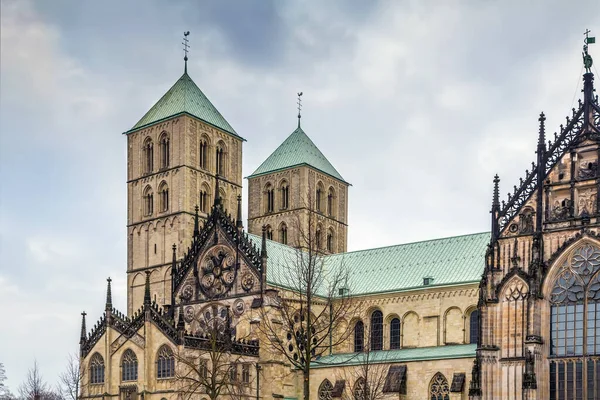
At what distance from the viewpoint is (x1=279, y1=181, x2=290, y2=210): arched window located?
10050 cm

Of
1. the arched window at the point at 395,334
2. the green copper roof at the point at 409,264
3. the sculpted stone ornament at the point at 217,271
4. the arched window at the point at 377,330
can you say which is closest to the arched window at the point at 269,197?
the green copper roof at the point at 409,264

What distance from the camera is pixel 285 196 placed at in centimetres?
10119

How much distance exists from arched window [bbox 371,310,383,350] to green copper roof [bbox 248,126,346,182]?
2911cm

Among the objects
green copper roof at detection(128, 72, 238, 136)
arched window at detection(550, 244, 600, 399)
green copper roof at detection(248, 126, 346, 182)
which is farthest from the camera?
green copper roof at detection(248, 126, 346, 182)

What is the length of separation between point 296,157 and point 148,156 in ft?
54.4

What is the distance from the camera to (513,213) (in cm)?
5581

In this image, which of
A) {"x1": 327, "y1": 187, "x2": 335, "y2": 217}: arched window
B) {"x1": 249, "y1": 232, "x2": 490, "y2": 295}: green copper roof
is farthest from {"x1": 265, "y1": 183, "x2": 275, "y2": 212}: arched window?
{"x1": 249, "y1": 232, "x2": 490, "y2": 295}: green copper roof

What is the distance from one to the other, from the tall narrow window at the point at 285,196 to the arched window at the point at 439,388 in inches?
1551

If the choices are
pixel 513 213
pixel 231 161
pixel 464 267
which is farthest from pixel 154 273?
pixel 513 213

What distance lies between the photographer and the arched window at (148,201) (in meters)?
94.1

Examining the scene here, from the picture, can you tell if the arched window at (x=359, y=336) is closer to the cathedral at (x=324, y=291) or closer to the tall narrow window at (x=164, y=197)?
the cathedral at (x=324, y=291)

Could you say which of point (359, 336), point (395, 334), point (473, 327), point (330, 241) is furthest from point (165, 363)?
point (330, 241)

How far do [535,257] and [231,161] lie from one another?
49835 millimetres

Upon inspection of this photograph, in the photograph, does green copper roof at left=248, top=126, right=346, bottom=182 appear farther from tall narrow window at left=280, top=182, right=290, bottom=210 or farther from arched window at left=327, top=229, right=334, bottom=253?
arched window at left=327, top=229, right=334, bottom=253
